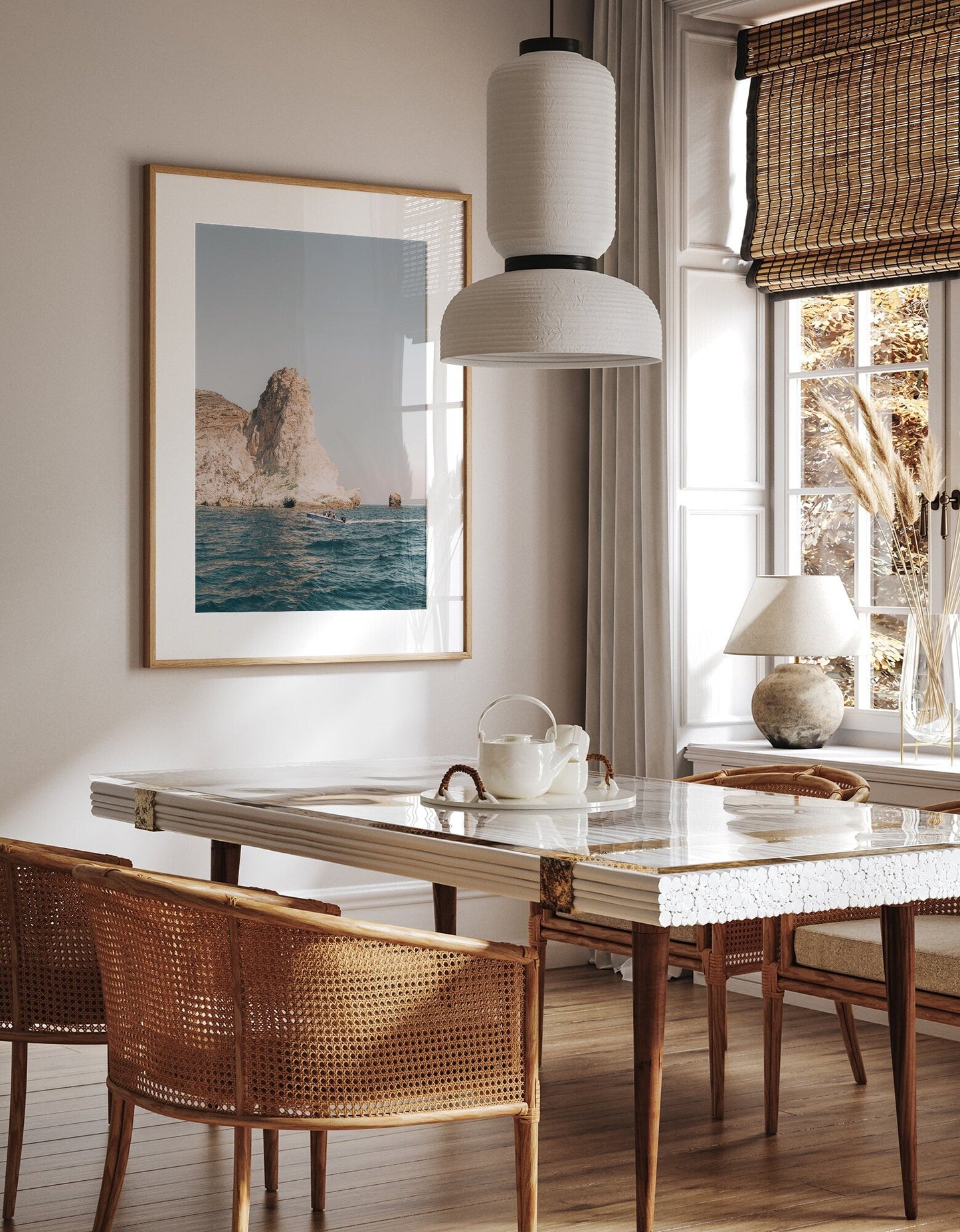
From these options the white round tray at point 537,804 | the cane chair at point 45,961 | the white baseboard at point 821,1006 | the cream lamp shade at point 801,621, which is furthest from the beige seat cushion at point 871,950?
the cane chair at point 45,961

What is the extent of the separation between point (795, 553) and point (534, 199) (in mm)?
2646

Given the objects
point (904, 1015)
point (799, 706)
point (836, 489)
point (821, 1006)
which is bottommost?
point (821, 1006)

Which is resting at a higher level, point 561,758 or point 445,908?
point 561,758

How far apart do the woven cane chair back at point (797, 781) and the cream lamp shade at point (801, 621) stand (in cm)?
68

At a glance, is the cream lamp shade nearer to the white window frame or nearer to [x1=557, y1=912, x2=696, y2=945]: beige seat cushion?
the white window frame

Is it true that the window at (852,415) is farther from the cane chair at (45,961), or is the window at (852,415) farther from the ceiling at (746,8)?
the cane chair at (45,961)

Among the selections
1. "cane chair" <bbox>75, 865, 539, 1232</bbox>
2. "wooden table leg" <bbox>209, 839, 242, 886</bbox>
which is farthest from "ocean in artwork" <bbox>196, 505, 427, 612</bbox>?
"cane chair" <bbox>75, 865, 539, 1232</bbox>

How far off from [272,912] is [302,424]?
277cm

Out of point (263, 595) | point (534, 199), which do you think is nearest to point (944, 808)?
point (534, 199)

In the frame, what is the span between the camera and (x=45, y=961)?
3.02 meters

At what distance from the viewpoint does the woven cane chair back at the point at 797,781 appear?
3.77 m

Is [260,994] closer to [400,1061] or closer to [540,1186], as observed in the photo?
[400,1061]

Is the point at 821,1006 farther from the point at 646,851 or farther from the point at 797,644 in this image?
the point at 646,851

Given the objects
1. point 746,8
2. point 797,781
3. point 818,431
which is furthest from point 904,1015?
point 746,8
